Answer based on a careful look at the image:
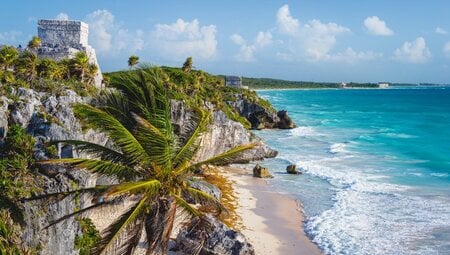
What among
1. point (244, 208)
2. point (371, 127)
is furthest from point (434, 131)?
point (244, 208)

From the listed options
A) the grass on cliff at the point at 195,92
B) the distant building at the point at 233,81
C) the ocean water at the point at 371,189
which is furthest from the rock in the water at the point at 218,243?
the distant building at the point at 233,81

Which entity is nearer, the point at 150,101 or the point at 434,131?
the point at 150,101

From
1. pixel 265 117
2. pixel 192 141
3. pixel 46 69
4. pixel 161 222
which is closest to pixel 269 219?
pixel 192 141

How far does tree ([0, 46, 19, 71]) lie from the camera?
1004 inches

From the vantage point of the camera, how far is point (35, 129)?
1469 cm

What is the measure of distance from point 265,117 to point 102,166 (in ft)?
186

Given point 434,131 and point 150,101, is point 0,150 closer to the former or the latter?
point 150,101

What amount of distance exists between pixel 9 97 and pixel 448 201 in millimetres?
22595

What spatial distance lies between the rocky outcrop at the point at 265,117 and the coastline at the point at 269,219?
116 feet

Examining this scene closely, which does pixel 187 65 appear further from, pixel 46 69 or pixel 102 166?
pixel 102 166

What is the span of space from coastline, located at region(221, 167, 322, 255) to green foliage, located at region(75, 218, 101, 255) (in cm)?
614

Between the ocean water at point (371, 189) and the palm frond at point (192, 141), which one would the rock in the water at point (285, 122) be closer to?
the ocean water at point (371, 189)

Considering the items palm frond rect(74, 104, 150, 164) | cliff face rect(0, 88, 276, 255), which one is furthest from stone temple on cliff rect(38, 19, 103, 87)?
palm frond rect(74, 104, 150, 164)

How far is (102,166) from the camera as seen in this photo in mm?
9789
